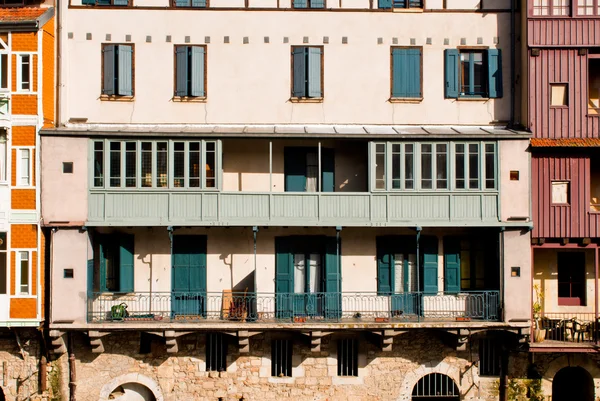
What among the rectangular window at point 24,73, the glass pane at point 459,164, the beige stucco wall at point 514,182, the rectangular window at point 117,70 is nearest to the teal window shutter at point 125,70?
the rectangular window at point 117,70

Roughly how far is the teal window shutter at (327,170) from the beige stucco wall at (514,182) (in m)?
5.08

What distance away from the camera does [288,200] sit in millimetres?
22875

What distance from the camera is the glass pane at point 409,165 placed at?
2306 centimetres

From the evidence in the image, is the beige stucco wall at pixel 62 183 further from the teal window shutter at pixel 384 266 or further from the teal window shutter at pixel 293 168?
the teal window shutter at pixel 384 266

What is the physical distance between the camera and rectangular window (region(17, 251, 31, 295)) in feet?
72.7

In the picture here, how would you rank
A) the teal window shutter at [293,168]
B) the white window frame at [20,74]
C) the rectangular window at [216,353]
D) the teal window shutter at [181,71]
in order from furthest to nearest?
the teal window shutter at [293,168], the teal window shutter at [181,71], the rectangular window at [216,353], the white window frame at [20,74]

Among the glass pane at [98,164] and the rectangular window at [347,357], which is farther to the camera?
the rectangular window at [347,357]

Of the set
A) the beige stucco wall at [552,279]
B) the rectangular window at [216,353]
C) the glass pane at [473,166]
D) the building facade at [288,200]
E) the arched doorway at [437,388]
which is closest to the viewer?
the building facade at [288,200]

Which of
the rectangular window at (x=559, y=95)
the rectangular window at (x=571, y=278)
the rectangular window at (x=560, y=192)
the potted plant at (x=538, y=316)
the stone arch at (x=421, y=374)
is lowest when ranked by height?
the stone arch at (x=421, y=374)

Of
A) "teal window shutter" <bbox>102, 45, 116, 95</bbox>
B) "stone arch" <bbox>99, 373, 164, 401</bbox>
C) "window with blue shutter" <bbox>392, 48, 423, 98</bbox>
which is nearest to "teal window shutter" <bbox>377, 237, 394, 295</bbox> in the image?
"window with blue shutter" <bbox>392, 48, 423, 98</bbox>

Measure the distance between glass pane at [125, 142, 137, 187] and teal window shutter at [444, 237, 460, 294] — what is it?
384 inches

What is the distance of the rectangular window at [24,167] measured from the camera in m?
22.4

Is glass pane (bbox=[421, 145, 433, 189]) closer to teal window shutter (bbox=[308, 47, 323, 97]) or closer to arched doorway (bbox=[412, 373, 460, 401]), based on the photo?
teal window shutter (bbox=[308, 47, 323, 97])

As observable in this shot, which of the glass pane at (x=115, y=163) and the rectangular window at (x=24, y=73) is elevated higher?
the rectangular window at (x=24, y=73)
